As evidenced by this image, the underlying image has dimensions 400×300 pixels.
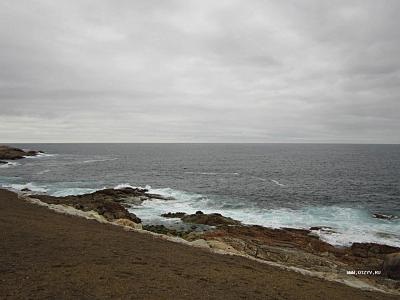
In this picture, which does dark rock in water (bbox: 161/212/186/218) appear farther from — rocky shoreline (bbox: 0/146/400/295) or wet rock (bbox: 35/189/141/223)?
wet rock (bbox: 35/189/141/223)

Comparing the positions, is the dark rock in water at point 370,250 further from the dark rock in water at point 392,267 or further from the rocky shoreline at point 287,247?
the dark rock in water at point 392,267

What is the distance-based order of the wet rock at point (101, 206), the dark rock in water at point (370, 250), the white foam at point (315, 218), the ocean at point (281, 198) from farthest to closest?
the ocean at point (281, 198) → the wet rock at point (101, 206) → the white foam at point (315, 218) → the dark rock in water at point (370, 250)

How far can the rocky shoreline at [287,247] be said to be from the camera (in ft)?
66.9

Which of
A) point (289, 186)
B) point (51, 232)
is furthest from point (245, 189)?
point (51, 232)

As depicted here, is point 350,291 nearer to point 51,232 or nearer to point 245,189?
point 51,232

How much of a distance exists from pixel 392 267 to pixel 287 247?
7719 mm

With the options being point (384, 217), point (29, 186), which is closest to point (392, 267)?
point (384, 217)

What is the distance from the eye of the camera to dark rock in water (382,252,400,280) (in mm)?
20031

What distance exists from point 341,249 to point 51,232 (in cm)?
2293

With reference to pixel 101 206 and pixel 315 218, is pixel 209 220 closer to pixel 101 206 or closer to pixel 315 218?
pixel 101 206

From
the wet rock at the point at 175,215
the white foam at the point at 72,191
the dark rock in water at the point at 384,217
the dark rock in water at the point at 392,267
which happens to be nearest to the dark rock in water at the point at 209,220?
the wet rock at the point at 175,215

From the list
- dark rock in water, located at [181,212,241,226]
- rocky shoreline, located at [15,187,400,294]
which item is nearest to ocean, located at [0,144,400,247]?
dark rock in water, located at [181,212,241,226]

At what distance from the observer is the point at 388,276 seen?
66.6 ft

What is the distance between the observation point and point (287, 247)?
86.1 ft
